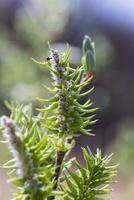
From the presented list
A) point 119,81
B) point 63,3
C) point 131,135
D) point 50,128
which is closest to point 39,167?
point 50,128

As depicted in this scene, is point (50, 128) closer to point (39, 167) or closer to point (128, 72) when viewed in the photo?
point (39, 167)

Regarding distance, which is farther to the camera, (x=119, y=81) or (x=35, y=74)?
(x=119, y=81)

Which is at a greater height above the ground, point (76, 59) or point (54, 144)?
point (76, 59)

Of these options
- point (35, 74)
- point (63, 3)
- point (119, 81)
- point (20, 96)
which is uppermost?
point (119, 81)

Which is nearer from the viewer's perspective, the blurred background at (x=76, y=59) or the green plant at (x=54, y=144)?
the green plant at (x=54, y=144)

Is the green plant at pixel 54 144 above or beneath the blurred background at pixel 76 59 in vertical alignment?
beneath
